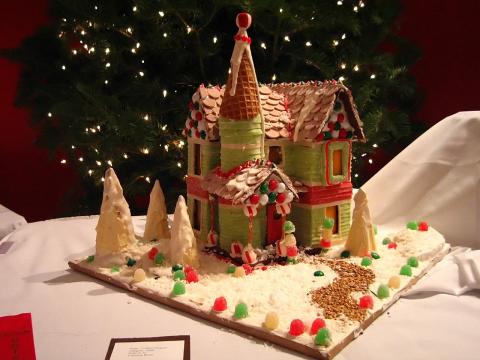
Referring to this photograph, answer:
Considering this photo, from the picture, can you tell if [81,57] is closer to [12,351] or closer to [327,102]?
[327,102]

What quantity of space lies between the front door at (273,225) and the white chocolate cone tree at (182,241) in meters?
0.43

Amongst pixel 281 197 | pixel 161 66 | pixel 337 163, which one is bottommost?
pixel 281 197

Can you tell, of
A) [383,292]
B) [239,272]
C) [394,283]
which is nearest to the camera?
[383,292]

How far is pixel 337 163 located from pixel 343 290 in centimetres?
84

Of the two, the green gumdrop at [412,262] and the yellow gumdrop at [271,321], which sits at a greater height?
the green gumdrop at [412,262]

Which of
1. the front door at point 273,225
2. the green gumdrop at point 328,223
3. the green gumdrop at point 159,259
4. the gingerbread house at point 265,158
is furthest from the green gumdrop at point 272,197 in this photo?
the green gumdrop at point 159,259

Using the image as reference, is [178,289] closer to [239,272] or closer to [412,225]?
[239,272]

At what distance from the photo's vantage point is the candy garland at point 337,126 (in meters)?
2.69

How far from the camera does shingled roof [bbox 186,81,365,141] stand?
2.67 meters

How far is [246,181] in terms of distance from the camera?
2439mm

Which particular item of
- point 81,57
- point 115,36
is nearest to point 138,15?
point 115,36

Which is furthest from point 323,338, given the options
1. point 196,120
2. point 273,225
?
point 196,120

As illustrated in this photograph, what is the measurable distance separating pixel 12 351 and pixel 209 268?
3.44 feet

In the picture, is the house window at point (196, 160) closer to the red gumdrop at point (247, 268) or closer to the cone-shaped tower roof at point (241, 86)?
the cone-shaped tower roof at point (241, 86)
